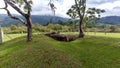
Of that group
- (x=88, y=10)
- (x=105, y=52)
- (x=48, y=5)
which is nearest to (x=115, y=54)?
(x=105, y=52)

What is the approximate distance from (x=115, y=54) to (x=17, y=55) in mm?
9614

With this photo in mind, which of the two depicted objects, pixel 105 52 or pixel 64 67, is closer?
pixel 64 67

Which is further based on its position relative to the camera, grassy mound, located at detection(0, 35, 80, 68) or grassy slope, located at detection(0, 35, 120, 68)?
grassy slope, located at detection(0, 35, 120, 68)

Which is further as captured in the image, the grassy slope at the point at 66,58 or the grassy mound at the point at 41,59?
the grassy slope at the point at 66,58

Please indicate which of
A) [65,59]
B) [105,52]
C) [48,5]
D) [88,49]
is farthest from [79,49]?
[48,5]

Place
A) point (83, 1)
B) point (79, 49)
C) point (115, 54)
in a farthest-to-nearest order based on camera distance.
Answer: point (83, 1)
point (79, 49)
point (115, 54)

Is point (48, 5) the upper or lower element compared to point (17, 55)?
upper

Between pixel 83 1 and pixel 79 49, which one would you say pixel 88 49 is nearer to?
pixel 79 49

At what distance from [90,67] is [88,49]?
643cm

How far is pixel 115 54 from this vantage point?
24.4m

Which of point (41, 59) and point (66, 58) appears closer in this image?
point (41, 59)

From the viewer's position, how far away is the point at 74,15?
43.8 metres

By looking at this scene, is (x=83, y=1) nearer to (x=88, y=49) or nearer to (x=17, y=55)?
(x=88, y=49)

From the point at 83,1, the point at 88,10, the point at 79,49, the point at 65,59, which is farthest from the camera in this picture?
the point at 88,10
